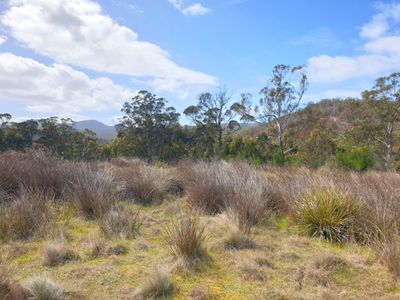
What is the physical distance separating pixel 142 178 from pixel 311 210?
175 inches

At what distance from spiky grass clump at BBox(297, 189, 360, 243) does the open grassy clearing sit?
2 cm

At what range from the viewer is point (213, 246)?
15.4 ft

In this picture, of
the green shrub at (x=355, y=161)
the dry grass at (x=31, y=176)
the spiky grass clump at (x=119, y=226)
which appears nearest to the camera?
the spiky grass clump at (x=119, y=226)

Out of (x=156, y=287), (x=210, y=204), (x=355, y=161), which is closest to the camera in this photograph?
(x=156, y=287)

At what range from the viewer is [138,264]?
4172 mm

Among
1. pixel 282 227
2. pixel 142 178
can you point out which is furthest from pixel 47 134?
pixel 282 227

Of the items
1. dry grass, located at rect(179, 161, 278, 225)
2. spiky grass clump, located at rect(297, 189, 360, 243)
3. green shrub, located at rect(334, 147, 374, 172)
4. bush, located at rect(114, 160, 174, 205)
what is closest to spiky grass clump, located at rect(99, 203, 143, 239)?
dry grass, located at rect(179, 161, 278, 225)

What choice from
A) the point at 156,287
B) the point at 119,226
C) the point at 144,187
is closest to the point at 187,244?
the point at 156,287

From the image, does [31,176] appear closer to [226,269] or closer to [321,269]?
[226,269]

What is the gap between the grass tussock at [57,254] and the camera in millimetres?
4105

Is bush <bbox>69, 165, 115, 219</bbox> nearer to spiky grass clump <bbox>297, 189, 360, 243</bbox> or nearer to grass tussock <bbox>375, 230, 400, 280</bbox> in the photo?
spiky grass clump <bbox>297, 189, 360, 243</bbox>

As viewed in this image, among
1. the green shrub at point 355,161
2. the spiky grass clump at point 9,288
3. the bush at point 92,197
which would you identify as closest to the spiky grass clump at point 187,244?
the spiky grass clump at point 9,288

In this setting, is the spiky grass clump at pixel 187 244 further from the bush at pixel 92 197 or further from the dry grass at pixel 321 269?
the bush at pixel 92 197

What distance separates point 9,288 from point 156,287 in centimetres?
130
